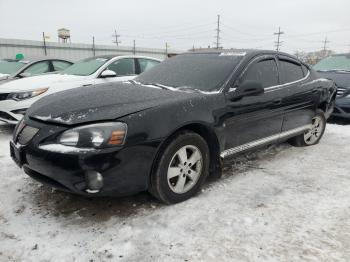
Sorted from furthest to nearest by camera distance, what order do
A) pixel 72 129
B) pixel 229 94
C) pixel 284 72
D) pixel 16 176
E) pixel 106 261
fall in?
pixel 284 72, pixel 16 176, pixel 229 94, pixel 72 129, pixel 106 261

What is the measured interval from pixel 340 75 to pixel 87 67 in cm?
563

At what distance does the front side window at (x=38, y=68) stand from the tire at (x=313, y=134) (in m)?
5.93

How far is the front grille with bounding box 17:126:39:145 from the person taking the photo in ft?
8.95

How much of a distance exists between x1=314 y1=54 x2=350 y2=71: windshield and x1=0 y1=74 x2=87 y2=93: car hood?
238 inches

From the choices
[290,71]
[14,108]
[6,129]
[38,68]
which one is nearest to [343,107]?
[290,71]

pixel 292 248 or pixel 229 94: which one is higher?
pixel 229 94

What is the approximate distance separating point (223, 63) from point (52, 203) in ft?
7.70

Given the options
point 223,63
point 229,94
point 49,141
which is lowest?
point 49,141

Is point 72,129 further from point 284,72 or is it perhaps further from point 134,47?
point 134,47

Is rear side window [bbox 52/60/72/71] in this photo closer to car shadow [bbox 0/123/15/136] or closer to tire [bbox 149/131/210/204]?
car shadow [bbox 0/123/15/136]

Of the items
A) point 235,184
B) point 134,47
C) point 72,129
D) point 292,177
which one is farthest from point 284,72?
point 134,47

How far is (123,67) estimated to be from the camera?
681 cm

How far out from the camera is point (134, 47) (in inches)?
1013

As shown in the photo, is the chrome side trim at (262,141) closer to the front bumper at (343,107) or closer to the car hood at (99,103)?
the car hood at (99,103)
